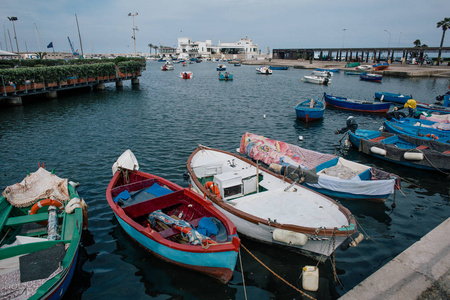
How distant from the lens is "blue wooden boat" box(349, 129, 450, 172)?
18.9 m

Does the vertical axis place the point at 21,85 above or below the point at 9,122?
above

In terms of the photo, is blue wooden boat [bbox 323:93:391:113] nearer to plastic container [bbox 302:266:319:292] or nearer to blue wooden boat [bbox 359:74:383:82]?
plastic container [bbox 302:266:319:292]

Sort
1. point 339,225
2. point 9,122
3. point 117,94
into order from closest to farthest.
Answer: point 339,225, point 9,122, point 117,94

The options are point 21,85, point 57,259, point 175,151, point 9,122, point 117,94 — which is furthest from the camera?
point 117,94

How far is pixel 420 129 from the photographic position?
79.7 feet

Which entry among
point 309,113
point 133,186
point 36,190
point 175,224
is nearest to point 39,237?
point 36,190

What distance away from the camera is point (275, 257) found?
11.5 m

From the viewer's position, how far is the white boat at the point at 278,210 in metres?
10.1

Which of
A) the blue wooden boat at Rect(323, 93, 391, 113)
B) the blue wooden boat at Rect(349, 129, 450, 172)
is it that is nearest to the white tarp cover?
the blue wooden boat at Rect(349, 129, 450, 172)

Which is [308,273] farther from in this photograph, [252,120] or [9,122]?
[9,122]

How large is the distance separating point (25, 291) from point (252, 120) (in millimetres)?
28861

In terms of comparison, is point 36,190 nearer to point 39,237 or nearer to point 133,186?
point 39,237

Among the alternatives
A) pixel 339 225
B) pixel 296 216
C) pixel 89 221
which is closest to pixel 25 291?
pixel 89 221

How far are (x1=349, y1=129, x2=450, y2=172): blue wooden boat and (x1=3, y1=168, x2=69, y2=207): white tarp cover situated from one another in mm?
21678
